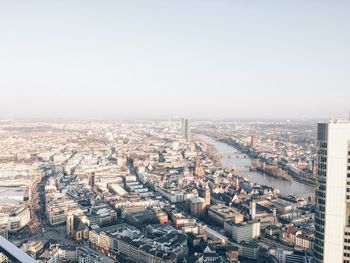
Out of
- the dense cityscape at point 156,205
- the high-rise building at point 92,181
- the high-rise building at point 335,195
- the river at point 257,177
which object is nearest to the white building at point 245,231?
the dense cityscape at point 156,205

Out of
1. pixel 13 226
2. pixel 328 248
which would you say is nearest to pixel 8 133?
pixel 13 226

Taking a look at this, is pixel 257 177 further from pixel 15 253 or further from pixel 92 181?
pixel 15 253

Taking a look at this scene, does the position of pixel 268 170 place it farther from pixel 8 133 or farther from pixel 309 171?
pixel 8 133

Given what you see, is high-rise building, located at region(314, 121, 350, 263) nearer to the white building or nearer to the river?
the white building

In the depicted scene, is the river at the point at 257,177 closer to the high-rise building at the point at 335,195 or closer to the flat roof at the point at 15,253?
the high-rise building at the point at 335,195

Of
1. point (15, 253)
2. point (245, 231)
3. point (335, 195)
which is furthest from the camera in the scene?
point (245, 231)

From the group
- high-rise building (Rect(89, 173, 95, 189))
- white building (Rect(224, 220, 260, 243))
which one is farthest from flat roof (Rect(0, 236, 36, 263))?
high-rise building (Rect(89, 173, 95, 189))

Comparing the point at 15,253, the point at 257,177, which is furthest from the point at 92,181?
the point at 15,253

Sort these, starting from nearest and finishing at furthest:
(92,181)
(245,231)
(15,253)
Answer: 1. (15,253)
2. (245,231)
3. (92,181)
